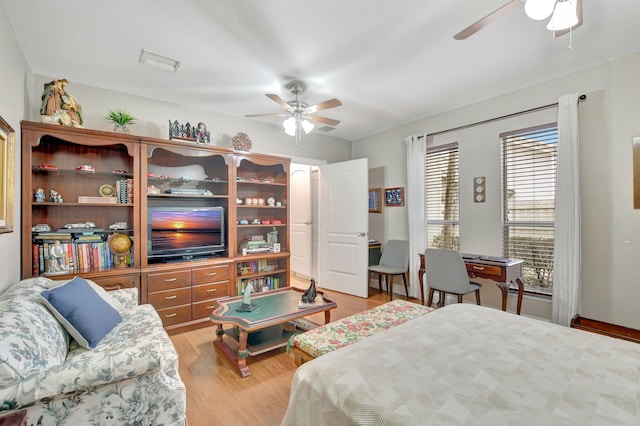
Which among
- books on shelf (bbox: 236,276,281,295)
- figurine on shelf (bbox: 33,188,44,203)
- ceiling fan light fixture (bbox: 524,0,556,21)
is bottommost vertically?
books on shelf (bbox: 236,276,281,295)

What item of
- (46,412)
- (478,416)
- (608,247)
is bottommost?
(46,412)

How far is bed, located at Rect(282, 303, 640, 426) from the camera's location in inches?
37.1

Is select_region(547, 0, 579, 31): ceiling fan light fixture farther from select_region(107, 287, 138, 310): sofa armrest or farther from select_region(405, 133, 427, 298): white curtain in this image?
select_region(107, 287, 138, 310): sofa armrest

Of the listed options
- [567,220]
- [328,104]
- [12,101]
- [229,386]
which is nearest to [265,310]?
[229,386]

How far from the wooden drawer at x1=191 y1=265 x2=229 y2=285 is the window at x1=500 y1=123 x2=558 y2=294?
3305mm

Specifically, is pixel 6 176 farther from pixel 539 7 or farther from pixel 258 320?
pixel 539 7

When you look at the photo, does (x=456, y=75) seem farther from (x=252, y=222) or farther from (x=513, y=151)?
(x=252, y=222)

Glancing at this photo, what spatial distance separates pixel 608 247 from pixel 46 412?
13.4 ft

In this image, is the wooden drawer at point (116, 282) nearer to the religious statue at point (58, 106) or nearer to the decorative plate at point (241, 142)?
the religious statue at point (58, 106)

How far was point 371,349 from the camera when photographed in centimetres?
137

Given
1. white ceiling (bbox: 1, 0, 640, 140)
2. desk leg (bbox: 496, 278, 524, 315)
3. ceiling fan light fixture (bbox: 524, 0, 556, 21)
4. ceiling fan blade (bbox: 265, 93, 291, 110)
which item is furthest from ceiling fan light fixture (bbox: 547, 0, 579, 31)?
desk leg (bbox: 496, 278, 524, 315)

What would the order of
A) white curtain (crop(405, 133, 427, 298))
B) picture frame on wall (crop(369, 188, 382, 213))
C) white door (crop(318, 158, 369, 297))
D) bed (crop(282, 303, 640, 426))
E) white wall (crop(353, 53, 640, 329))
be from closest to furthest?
bed (crop(282, 303, 640, 426)) → white wall (crop(353, 53, 640, 329)) → white curtain (crop(405, 133, 427, 298)) → white door (crop(318, 158, 369, 297)) → picture frame on wall (crop(369, 188, 382, 213))

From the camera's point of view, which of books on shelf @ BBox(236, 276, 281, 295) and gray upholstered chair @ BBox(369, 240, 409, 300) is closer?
books on shelf @ BBox(236, 276, 281, 295)

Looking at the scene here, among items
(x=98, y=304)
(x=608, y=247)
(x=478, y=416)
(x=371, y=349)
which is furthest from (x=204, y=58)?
(x=608, y=247)
